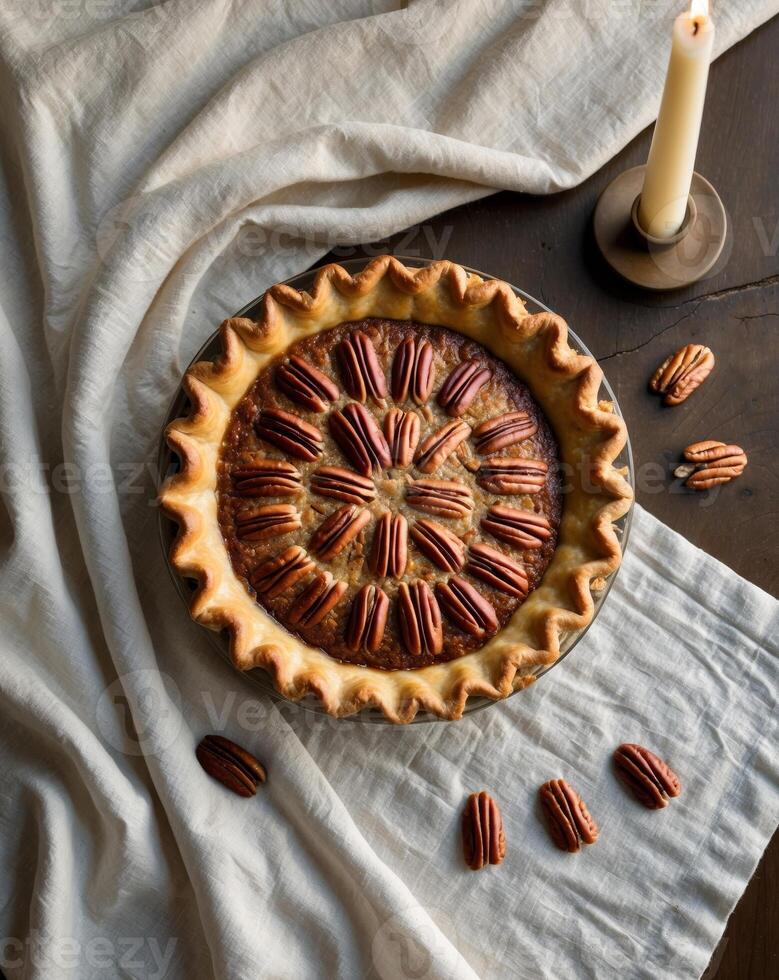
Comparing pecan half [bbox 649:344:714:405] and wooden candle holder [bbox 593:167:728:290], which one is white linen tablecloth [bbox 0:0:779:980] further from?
pecan half [bbox 649:344:714:405]

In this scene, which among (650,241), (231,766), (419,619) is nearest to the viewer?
(419,619)

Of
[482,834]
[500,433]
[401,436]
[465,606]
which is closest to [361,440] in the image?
[401,436]

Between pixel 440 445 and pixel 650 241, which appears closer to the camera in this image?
pixel 440 445

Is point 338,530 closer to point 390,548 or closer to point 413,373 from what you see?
point 390,548

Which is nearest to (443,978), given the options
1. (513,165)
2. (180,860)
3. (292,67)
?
(180,860)

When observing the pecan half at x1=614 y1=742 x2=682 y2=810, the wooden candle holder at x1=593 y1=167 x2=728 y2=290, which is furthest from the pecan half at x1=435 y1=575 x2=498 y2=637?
the wooden candle holder at x1=593 y1=167 x2=728 y2=290

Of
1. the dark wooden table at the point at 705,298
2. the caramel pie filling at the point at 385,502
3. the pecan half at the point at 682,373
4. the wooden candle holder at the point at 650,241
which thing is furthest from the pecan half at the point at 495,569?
the wooden candle holder at the point at 650,241
